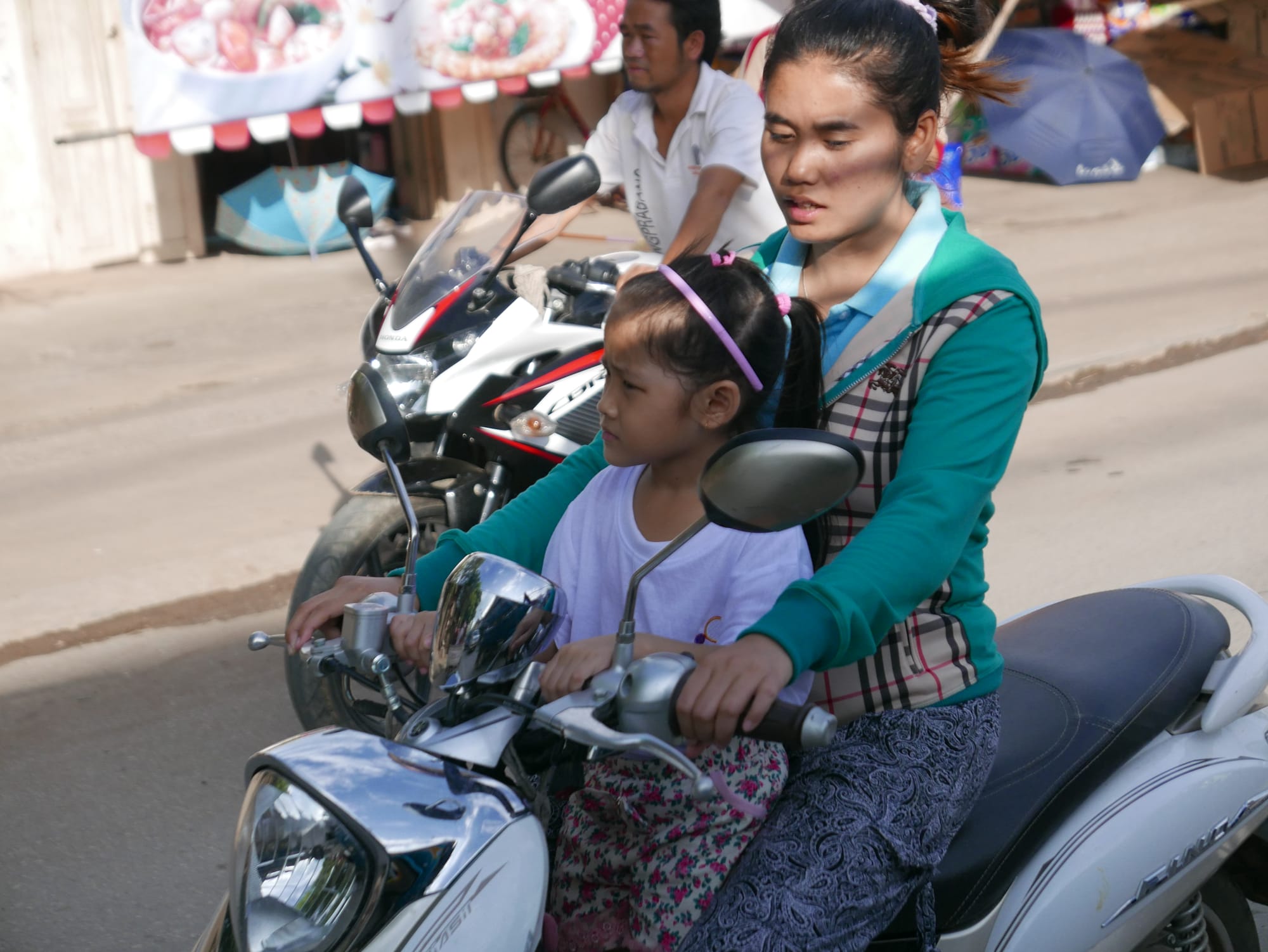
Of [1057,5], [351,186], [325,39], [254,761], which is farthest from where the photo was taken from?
[1057,5]

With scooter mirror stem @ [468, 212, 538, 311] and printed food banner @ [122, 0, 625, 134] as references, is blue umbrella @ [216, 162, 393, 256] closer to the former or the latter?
printed food banner @ [122, 0, 625, 134]

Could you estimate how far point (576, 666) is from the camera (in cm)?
151

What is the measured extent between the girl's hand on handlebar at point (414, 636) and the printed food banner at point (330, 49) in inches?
326

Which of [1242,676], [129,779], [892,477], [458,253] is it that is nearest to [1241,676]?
[1242,676]

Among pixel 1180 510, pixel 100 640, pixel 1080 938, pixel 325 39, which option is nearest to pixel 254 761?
pixel 1080 938

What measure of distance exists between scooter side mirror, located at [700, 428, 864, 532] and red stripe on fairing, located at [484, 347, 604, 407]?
2236mm

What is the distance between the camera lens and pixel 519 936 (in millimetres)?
1414

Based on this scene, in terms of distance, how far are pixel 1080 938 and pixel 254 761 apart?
1180 mm

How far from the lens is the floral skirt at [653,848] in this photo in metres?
1.71

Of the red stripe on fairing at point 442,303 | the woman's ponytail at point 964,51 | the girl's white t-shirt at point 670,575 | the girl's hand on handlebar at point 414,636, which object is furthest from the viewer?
the red stripe on fairing at point 442,303

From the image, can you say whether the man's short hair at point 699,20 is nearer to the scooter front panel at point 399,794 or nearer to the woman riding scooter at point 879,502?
the woman riding scooter at point 879,502

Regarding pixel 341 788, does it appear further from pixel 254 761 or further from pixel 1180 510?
pixel 1180 510

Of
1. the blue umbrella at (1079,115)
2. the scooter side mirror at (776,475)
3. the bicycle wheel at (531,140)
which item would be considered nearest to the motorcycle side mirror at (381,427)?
the scooter side mirror at (776,475)

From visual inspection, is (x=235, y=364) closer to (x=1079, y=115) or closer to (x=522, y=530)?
(x=522, y=530)
